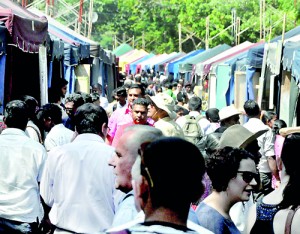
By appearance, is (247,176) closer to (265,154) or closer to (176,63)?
(265,154)

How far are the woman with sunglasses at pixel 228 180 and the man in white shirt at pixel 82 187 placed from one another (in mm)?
1143

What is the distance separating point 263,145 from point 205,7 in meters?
59.2

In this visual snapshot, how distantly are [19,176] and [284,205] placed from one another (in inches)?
114

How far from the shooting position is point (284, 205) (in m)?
4.93

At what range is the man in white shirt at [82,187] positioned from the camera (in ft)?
20.4

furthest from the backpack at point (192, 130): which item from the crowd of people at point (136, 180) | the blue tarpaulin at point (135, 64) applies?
the blue tarpaulin at point (135, 64)

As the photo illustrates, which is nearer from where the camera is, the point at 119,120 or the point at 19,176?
the point at 19,176

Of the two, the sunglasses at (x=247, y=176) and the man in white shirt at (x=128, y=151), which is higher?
the man in white shirt at (x=128, y=151)

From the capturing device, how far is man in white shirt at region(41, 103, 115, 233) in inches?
245

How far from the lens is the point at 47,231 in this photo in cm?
729

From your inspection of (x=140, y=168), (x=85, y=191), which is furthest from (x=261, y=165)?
(x=140, y=168)

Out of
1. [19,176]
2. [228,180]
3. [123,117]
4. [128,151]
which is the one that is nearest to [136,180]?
[128,151]

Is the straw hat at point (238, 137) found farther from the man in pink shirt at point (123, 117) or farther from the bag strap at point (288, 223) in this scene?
the man in pink shirt at point (123, 117)

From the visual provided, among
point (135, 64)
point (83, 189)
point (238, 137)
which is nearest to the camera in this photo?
point (83, 189)
